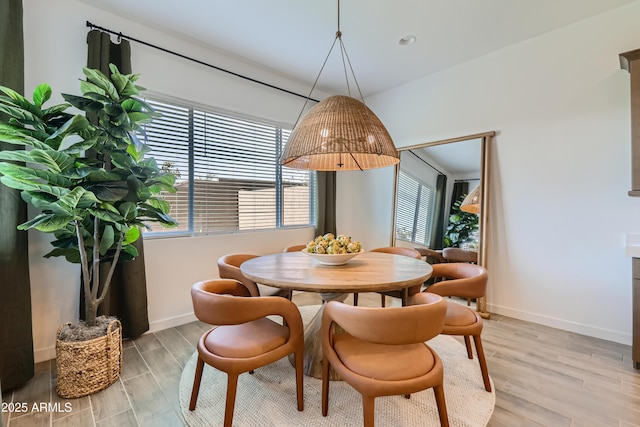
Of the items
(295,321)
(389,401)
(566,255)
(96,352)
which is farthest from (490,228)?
(96,352)

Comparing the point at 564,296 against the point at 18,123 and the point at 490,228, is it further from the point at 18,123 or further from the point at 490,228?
the point at 18,123

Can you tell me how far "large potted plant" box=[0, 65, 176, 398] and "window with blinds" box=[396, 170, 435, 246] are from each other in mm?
2992

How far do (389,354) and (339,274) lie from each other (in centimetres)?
57

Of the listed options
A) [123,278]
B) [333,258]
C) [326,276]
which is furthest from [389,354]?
[123,278]

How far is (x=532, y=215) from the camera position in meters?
2.98

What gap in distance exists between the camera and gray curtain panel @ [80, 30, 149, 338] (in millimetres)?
2404

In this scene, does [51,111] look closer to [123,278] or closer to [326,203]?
[123,278]

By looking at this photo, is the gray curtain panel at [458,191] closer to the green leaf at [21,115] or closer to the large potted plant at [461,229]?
the large potted plant at [461,229]

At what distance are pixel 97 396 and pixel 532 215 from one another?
13.2 ft

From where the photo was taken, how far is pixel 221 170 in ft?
10.7

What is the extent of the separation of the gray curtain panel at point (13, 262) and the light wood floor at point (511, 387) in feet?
0.61

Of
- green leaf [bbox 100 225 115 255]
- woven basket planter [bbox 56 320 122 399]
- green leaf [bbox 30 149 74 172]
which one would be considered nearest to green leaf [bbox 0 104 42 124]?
green leaf [bbox 30 149 74 172]

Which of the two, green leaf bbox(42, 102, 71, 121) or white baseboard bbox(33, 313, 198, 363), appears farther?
white baseboard bbox(33, 313, 198, 363)

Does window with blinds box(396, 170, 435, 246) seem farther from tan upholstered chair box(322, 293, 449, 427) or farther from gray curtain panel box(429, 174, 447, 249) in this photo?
tan upholstered chair box(322, 293, 449, 427)
